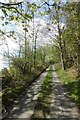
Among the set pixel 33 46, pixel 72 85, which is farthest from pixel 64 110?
pixel 33 46

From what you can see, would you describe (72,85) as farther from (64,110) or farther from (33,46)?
(33,46)

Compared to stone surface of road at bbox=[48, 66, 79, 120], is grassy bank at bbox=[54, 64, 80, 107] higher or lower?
higher

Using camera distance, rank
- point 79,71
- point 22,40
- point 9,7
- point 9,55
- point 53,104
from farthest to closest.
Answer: point 22,40 < point 9,55 < point 79,71 < point 53,104 < point 9,7

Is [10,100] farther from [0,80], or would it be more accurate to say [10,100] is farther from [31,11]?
[31,11]

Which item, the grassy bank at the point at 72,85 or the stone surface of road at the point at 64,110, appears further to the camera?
the grassy bank at the point at 72,85

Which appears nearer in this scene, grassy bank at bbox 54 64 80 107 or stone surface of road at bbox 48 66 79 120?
stone surface of road at bbox 48 66 79 120

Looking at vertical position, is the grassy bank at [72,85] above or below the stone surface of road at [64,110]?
above

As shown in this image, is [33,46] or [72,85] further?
[33,46]

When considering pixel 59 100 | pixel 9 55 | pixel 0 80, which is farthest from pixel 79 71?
pixel 59 100

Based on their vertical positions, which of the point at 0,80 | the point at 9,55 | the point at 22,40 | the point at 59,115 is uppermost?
the point at 22,40

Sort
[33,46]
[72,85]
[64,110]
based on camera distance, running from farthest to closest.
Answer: [33,46]
[72,85]
[64,110]

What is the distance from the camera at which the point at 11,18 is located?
8.79 m

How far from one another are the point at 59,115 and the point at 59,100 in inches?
135

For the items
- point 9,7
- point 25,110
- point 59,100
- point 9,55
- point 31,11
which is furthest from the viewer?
point 9,55
